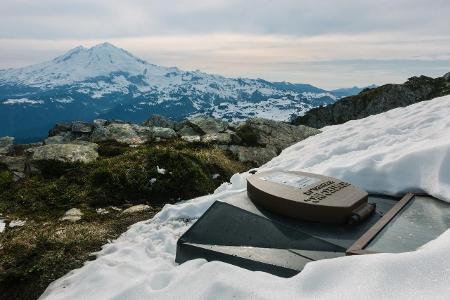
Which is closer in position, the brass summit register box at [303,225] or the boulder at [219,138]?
the brass summit register box at [303,225]

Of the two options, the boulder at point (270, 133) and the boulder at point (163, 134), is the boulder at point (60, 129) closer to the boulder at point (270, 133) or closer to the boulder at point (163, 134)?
the boulder at point (163, 134)

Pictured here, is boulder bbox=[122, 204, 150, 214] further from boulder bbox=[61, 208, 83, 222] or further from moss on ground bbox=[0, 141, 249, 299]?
boulder bbox=[61, 208, 83, 222]

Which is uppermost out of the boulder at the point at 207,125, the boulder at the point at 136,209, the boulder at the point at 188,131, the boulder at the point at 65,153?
the boulder at the point at 65,153

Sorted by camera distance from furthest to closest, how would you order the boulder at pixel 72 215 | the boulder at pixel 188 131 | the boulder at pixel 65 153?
1. the boulder at pixel 188 131
2. the boulder at pixel 65 153
3. the boulder at pixel 72 215

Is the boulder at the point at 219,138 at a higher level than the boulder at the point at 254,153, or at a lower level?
higher

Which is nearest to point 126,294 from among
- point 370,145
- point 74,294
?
point 74,294

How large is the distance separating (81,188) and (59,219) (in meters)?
2.45

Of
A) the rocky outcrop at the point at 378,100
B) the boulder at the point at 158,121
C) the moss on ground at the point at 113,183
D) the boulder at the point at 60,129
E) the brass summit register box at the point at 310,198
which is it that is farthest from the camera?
the rocky outcrop at the point at 378,100

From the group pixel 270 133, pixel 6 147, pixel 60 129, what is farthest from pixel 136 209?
pixel 60 129

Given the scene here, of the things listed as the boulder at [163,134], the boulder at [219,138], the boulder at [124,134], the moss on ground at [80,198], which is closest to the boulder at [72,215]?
the moss on ground at [80,198]

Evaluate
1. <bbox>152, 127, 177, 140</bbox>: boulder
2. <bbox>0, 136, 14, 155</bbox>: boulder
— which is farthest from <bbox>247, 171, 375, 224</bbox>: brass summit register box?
<bbox>0, 136, 14, 155</bbox>: boulder

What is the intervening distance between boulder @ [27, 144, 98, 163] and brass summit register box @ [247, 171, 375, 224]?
35.0 ft

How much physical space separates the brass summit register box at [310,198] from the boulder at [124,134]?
15.0m

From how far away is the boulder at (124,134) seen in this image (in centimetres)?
2392
